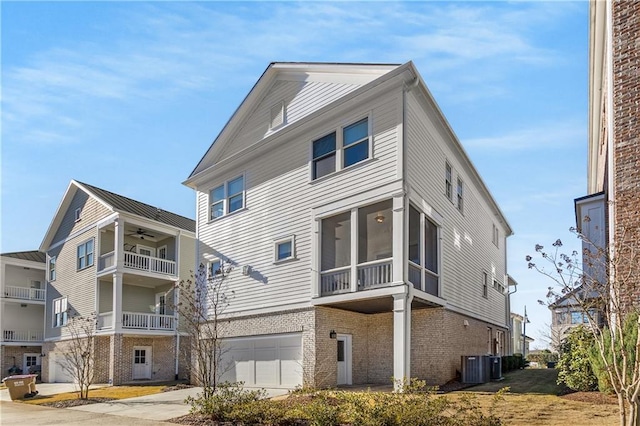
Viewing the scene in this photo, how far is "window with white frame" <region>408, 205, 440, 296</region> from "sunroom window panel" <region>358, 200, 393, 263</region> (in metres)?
0.90

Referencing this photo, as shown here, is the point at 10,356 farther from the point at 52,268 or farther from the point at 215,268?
the point at 215,268

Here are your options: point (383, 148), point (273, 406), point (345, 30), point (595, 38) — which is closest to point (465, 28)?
point (345, 30)

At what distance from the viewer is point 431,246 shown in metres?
18.9

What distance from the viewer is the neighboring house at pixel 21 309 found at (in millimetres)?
35094

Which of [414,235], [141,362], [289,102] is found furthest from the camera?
[141,362]

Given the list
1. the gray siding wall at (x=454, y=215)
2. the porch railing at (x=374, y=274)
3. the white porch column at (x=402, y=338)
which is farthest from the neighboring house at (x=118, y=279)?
the white porch column at (x=402, y=338)

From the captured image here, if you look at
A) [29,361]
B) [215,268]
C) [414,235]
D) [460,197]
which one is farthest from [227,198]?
[29,361]

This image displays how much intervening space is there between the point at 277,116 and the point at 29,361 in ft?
86.8

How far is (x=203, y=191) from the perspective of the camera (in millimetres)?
23766

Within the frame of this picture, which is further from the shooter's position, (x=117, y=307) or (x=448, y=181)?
(x=117, y=307)

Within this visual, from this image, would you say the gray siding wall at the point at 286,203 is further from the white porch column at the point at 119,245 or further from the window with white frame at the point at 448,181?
the white porch column at the point at 119,245

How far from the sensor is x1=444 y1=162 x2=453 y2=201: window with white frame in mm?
20155

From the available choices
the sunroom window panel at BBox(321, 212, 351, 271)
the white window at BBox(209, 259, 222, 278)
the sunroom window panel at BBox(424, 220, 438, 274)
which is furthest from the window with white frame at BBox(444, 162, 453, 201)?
the white window at BBox(209, 259, 222, 278)

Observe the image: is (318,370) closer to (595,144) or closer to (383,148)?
(383,148)
